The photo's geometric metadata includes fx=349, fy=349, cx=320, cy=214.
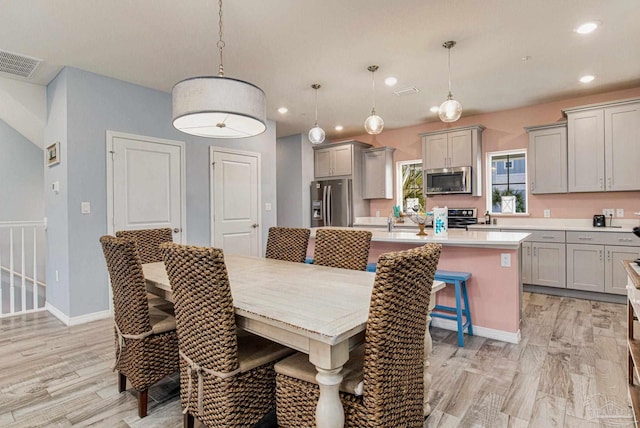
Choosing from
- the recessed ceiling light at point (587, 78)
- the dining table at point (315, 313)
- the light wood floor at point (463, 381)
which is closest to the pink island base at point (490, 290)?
the light wood floor at point (463, 381)

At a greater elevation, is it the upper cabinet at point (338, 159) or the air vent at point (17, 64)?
the air vent at point (17, 64)

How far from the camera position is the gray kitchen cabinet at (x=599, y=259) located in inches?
→ 156

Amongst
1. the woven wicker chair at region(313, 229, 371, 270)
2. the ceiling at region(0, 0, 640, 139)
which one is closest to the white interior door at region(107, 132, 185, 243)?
the ceiling at region(0, 0, 640, 139)

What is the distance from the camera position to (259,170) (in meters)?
5.32

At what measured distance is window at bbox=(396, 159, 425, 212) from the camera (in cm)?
628

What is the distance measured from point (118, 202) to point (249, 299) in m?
2.95

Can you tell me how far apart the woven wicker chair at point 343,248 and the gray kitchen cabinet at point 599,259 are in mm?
3259

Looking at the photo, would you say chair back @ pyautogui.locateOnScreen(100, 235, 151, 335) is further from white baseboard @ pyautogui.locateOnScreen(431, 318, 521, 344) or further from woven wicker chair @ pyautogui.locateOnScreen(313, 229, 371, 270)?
white baseboard @ pyautogui.locateOnScreen(431, 318, 521, 344)

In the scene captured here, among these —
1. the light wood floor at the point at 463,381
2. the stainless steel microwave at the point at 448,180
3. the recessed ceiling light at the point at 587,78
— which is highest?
the recessed ceiling light at the point at 587,78

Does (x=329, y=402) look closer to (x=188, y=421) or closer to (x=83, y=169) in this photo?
(x=188, y=421)

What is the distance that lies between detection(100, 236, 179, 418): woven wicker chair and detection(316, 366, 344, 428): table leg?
1097 mm

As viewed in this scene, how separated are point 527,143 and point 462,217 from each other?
4.54ft

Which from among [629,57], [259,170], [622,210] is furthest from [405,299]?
[622,210]

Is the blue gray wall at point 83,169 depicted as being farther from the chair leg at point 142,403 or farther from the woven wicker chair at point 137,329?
the chair leg at point 142,403
